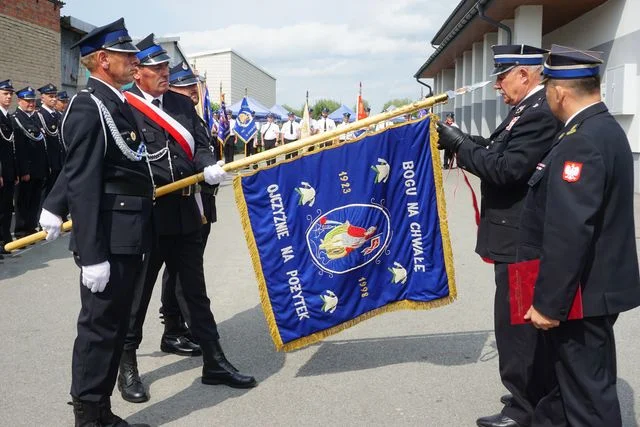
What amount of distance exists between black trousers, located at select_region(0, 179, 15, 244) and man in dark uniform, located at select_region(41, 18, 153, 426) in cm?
597

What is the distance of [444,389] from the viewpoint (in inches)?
164

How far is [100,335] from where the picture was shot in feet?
11.2

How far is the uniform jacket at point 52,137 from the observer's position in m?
10.5

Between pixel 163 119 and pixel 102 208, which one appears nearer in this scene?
pixel 102 208

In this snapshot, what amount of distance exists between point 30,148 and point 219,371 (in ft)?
22.4

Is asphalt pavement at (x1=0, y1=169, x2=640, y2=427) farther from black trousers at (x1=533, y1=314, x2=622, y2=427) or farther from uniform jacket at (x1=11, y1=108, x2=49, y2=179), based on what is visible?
uniform jacket at (x1=11, y1=108, x2=49, y2=179)

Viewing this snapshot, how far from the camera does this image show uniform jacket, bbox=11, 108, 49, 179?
947 centimetres

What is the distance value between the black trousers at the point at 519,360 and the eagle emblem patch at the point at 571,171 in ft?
3.61

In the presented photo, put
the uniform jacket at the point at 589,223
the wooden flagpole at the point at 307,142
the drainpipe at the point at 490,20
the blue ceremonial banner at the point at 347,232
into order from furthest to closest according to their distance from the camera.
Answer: the drainpipe at the point at 490,20
the blue ceremonial banner at the point at 347,232
the wooden flagpole at the point at 307,142
the uniform jacket at the point at 589,223

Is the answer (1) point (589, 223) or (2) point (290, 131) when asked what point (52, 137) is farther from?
(2) point (290, 131)

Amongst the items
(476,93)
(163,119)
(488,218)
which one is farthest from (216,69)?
(488,218)

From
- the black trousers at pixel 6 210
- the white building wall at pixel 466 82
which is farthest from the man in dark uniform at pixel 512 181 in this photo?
the white building wall at pixel 466 82

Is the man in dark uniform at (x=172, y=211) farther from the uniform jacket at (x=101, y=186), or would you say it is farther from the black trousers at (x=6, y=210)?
the black trousers at (x=6, y=210)

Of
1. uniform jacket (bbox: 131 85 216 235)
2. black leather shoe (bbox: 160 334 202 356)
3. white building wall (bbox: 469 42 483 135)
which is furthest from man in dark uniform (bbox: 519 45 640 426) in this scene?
white building wall (bbox: 469 42 483 135)
